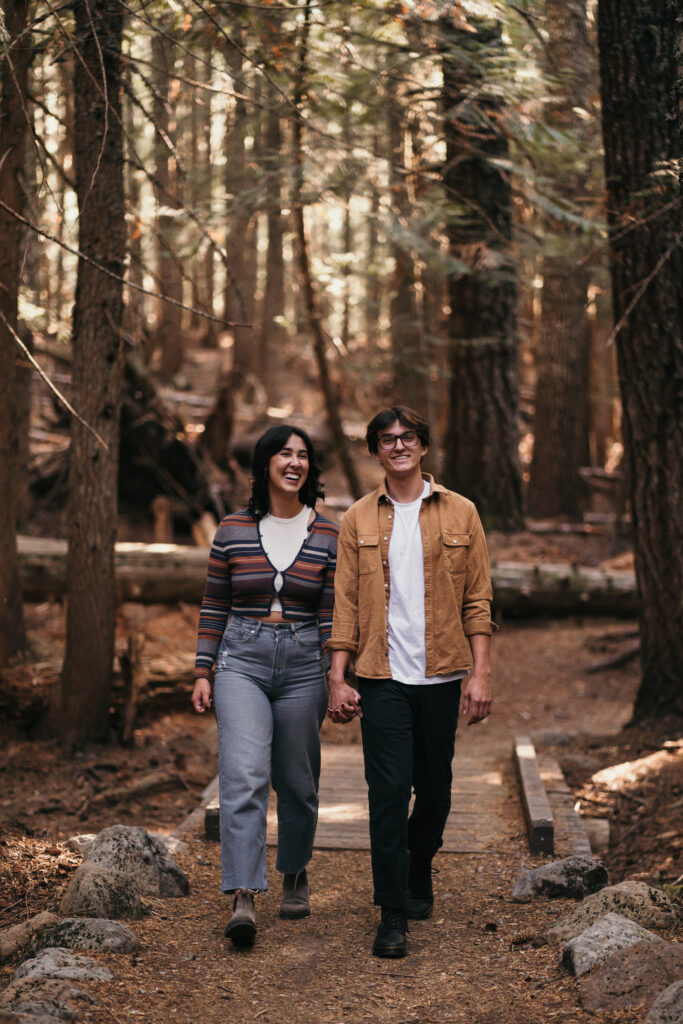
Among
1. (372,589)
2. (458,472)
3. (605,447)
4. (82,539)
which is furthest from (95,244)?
(605,447)

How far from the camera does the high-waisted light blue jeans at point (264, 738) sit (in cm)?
428

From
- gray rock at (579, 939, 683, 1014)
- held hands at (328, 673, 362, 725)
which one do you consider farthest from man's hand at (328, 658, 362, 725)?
gray rock at (579, 939, 683, 1014)

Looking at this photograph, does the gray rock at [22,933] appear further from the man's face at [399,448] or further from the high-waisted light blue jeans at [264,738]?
the man's face at [399,448]

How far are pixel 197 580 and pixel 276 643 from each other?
7203 mm

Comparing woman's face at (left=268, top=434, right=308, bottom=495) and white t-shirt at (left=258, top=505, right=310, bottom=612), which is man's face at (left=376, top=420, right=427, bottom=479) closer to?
woman's face at (left=268, top=434, right=308, bottom=495)

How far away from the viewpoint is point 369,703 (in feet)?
14.0

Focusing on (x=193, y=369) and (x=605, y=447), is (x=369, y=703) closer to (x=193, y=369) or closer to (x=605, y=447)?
(x=605, y=447)

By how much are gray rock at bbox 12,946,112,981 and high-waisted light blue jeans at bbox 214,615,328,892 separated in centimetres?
66

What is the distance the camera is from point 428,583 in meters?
4.34

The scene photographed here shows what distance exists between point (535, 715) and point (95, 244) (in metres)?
6.38

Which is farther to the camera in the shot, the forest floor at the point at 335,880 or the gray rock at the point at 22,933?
the gray rock at the point at 22,933

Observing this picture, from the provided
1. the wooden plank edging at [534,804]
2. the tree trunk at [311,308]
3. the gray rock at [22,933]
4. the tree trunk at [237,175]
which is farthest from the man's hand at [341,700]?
the tree trunk at [311,308]

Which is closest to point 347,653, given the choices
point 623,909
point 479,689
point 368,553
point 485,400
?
point 368,553

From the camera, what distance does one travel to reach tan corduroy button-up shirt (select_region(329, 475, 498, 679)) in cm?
428
